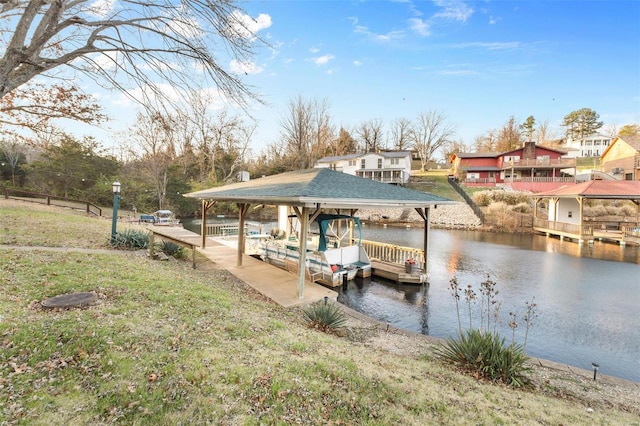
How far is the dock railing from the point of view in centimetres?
1266

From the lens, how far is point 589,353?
653 centimetres

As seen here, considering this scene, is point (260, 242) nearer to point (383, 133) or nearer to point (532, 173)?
point (532, 173)

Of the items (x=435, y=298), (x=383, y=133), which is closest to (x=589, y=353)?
(x=435, y=298)

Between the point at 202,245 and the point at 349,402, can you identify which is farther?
the point at 202,245

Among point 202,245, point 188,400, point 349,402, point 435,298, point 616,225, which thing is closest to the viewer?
point 188,400

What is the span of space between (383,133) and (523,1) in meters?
56.5

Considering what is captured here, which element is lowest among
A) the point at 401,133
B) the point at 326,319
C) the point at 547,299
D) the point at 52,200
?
the point at 547,299

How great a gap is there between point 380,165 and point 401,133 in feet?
88.1

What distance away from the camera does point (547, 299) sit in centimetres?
993

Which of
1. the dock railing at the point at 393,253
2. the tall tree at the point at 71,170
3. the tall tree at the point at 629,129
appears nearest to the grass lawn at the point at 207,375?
the dock railing at the point at 393,253

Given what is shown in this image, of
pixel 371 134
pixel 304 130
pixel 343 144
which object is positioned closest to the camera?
pixel 304 130

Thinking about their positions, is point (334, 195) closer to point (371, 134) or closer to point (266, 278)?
point (266, 278)

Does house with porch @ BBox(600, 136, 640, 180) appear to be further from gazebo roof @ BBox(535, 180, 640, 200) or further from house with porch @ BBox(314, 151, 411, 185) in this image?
house with porch @ BBox(314, 151, 411, 185)

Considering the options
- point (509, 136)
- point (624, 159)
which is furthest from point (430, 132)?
point (624, 159)
